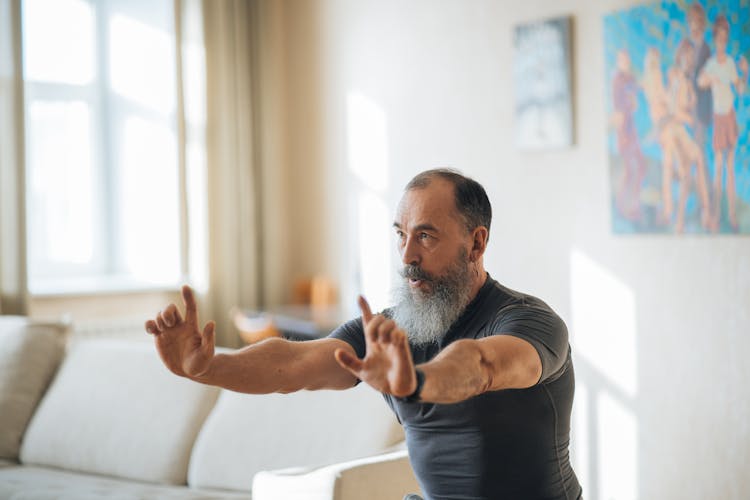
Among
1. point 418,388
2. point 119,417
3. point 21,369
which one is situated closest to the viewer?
point 418,388

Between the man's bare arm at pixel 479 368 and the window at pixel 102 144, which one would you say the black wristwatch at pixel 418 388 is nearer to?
the man's bare arm at pixel 479 368

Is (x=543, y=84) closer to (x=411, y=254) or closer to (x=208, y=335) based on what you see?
(x=411, y=254)

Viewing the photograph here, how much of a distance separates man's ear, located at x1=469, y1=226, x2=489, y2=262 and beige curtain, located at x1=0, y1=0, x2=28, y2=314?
10.5ft

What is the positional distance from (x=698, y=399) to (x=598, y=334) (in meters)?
0.52

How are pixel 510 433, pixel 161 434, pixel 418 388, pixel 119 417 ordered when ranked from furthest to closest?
pixel 119 417, pixel 161 434, pixel 510 433, pixel 418 388

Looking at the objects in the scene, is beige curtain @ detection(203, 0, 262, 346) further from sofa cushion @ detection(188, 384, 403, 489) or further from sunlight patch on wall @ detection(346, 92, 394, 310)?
sofa cushion @ detection(188, 384, 403, 489)

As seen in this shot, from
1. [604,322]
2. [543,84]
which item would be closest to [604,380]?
[604,322]

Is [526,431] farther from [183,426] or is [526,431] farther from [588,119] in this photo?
[588,119]

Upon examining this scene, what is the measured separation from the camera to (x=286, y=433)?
2676 millimetres

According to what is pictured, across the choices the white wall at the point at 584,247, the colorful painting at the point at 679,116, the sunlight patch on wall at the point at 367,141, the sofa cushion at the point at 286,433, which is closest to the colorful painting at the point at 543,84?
the white wall at the point at 584,247

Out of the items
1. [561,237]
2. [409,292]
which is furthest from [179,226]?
[409,292]

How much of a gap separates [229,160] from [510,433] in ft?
12.7

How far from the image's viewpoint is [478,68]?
4.29m

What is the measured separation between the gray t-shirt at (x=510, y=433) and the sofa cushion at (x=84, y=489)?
1.01 metres
